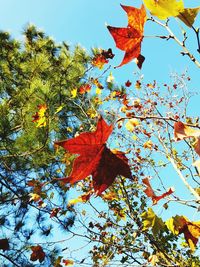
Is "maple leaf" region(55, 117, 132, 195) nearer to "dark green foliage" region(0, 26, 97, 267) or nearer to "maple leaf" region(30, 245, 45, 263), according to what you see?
A: "dark green foliage" region(0, 26, 97, 267)

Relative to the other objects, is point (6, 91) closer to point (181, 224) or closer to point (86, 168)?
point (181, 224)

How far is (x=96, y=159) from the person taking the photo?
0.95 metres

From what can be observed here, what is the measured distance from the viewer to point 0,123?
11.9 feet

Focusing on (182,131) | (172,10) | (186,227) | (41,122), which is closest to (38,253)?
(41,122)

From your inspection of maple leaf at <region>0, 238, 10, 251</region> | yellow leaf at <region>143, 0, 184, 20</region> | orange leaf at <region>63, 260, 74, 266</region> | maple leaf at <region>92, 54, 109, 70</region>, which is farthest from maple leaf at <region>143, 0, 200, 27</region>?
maple leaf at <region>92, 54, 109, 70</region>

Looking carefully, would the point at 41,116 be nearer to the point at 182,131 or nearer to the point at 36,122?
the point at 36,122

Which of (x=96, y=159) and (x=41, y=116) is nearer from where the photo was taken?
(x=96, y=159)

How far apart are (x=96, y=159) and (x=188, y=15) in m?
0.53

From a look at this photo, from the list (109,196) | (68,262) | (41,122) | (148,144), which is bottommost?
(68,262)

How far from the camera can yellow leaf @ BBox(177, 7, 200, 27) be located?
85cm

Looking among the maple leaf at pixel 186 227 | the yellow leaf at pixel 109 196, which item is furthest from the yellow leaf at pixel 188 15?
the yellow leaf at pixel 109 196

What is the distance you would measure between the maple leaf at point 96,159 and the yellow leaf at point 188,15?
40 cm

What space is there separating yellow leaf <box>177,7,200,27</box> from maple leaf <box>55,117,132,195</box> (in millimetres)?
399

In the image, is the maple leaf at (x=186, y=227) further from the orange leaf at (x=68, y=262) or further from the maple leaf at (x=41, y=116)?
the maple leaf at (x=41, y=116)
